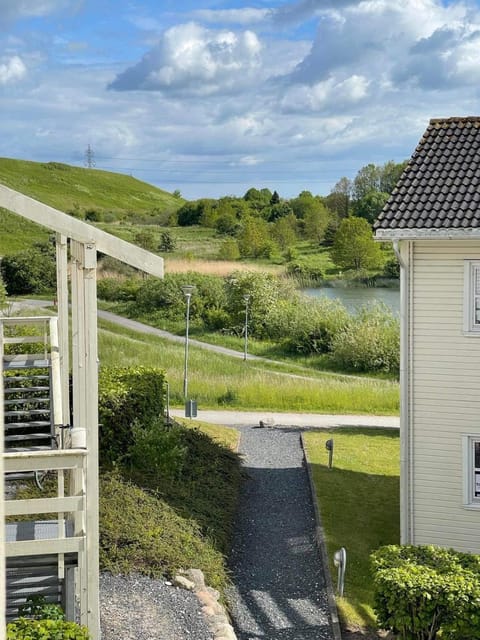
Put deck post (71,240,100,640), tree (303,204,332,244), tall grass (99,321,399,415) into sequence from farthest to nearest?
tree (303,204,332,244)
tall grass (99,321,399,415)
deck post (71,240,100,640)

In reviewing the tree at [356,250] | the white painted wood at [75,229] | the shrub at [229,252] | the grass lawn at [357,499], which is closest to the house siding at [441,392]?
the grass lawn at [357,499]

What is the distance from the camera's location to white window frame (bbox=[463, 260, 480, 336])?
45.4 ft

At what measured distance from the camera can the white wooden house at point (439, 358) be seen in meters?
13.9

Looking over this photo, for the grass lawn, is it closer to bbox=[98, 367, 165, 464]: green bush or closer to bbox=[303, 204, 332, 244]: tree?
bbox=[98, 367, 165, 464]: green bush

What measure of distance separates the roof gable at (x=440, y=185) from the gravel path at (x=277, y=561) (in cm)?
567

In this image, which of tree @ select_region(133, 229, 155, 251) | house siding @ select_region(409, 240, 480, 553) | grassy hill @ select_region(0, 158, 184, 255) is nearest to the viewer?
house siding @ select_region(409, 240, 480, 553)

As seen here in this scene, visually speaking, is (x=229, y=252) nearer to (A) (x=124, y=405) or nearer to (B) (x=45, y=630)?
(A) (x=124, y=405)

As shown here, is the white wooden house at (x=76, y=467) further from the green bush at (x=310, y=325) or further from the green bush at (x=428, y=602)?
the green bush at (x=310, y=325)

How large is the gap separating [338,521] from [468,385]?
4058mm

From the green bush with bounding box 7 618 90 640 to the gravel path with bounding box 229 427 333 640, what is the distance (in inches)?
152

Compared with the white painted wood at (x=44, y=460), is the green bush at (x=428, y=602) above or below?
below

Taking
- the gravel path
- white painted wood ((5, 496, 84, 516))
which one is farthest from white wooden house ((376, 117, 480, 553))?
white painted wood ((5, 496, 84, 516))

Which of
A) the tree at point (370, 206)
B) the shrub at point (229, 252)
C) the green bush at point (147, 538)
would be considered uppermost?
the tree at point (370, 206)

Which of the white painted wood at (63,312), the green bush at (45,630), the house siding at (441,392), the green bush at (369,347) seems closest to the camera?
the green bush at (45,630)
